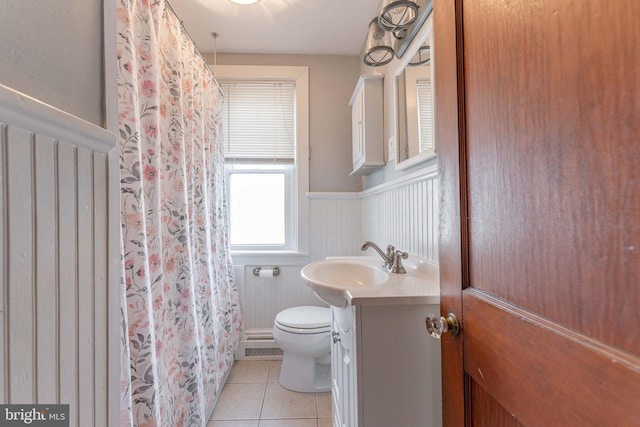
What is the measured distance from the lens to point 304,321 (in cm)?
166

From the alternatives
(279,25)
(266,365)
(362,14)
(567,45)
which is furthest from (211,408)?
(362,14)

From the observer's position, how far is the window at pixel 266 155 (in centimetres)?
218

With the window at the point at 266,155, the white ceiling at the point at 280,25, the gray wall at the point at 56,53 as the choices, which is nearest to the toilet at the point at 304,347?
the window at the point at 266,155

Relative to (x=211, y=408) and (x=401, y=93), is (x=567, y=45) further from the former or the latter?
(x=211, y=408)

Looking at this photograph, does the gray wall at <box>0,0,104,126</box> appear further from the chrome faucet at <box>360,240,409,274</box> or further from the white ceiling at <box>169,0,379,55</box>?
the white ceiling at <box>169,0,379,55</box>

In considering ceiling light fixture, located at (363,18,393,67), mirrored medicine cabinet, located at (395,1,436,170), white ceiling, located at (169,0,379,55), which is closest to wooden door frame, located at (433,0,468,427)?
mirrored medicine cabinet, located at (395,1,436,170)

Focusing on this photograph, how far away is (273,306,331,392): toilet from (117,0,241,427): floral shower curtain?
1.27 ft

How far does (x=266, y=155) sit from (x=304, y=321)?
1307 millimetres

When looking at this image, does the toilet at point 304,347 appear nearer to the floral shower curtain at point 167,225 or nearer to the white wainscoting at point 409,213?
the floral shower curtain at point 167,225

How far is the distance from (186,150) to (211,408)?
139cm

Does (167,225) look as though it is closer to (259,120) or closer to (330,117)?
(259,120)

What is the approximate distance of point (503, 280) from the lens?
1.58ft

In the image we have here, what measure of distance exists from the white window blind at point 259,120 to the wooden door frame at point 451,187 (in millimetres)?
1643

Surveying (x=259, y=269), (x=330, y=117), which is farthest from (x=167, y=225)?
(x=330, y=117)
